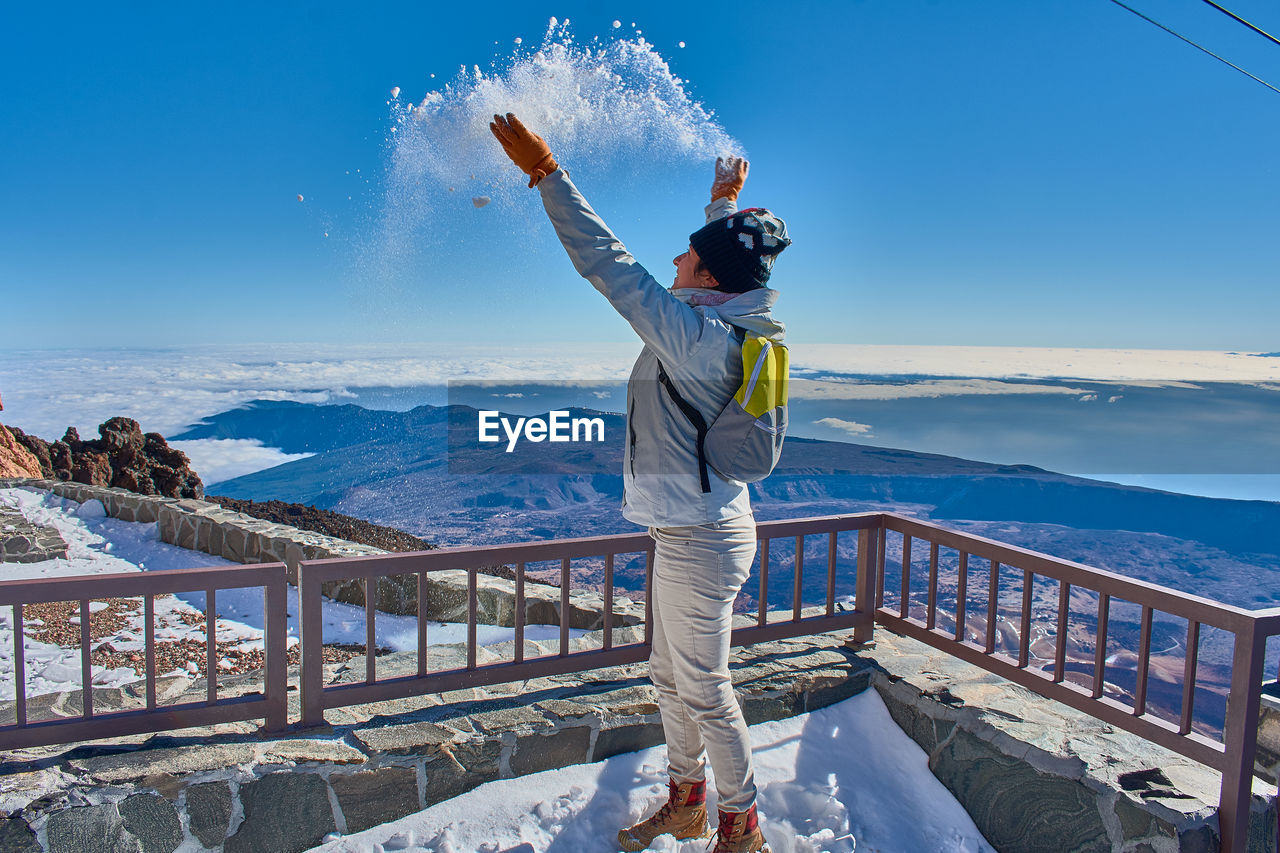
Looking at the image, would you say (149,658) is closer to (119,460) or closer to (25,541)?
(25,541)

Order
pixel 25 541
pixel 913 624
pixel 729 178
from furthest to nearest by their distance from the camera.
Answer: pixel 25 541
pixel 913 624
pixel 729 178

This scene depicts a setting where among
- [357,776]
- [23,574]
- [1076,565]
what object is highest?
[1076,565]

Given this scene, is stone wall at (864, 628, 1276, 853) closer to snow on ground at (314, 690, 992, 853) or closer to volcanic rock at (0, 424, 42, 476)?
snow on ground at (314, 690, 992, 853)

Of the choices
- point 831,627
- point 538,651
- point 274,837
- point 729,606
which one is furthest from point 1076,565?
point 274,837

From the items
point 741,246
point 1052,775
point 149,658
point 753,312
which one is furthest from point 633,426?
point 1052,775

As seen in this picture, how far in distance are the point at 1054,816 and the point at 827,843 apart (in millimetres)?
888

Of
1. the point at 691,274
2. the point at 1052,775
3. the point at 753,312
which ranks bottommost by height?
the point at 1052,775

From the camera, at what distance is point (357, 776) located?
2543 millimetres

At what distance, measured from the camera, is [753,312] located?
6.64 ft

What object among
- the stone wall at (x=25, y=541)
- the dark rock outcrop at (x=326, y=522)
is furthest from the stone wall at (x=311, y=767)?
the dark rock outcrop at (x=326, y=522)

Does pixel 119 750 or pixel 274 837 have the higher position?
pixel 119 750

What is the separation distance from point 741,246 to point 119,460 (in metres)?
17.2

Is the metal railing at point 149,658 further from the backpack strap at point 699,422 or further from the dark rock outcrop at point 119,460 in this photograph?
the dark rock outcrop at point 119,460

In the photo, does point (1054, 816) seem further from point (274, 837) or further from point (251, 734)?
point (251, 734)
